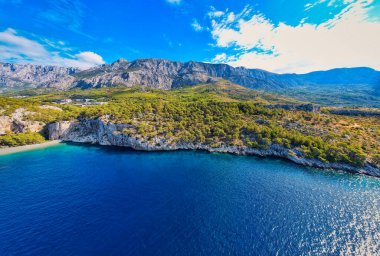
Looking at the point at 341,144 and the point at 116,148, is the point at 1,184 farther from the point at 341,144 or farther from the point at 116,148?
the point at 341,144

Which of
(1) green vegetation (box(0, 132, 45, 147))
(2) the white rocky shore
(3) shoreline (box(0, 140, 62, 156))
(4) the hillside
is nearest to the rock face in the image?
(4) the hillside

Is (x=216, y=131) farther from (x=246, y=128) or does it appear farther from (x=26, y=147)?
(x=26, y=147)

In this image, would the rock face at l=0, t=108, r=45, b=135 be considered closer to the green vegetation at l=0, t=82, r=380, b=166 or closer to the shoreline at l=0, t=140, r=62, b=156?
the green vegetation at l=0, t=82, r=380, b=166

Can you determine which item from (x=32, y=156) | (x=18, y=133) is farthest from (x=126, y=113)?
(x=18, y=133)

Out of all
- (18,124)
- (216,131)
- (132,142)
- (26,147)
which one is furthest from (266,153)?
(18,124)

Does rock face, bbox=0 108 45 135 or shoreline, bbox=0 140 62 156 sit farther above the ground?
rock face, bbox=0 108 45 135

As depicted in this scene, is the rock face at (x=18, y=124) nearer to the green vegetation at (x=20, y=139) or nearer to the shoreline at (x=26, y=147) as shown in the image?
the green vegetation at (x=20, y=139)
